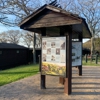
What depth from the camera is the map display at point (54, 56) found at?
514cm

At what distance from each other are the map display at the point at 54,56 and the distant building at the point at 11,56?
13.1 m

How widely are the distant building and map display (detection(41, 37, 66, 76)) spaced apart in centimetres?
1313

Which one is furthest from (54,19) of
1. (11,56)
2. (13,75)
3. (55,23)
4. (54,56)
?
(11,56)

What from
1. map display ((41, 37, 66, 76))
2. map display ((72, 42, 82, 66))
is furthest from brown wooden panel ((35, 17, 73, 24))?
map display ((72, 42, 82, 66))

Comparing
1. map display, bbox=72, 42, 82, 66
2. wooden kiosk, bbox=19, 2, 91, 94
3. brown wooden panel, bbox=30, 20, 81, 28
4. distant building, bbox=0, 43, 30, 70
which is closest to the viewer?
brown wooden panel, bbox=30, 20, 81, 28

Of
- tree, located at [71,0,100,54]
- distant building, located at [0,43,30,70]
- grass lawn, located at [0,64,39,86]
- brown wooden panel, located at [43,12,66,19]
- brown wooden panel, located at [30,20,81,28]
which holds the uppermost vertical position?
tree, located at [71,0,100,54]

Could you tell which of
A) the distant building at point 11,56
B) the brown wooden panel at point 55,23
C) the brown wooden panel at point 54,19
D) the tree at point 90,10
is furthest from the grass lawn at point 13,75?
the tree at point 90,10

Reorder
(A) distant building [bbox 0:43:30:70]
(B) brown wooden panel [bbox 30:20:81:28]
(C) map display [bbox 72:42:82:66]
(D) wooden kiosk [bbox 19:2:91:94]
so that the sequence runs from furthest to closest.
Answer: (A) distant building [bbox 0:43:30:70], (C) map display [bbox 72:42:82:66], (D) wooden kiosk [bbox 19:2:91:94], (B) brown wooden panel [bbox 30:20:81:28]

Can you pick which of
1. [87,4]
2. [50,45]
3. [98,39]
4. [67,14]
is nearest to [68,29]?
[67,14]

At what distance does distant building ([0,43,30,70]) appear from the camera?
18.2 m

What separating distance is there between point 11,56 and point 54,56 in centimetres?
1503

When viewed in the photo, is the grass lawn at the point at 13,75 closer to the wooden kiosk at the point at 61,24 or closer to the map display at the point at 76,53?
the wooden kiosk at the point at 61,24

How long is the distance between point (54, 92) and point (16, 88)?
4.87ft

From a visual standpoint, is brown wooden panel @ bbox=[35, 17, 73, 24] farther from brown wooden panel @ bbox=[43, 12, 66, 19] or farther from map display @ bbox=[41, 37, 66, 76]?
map display @ bbox=[41, 37, 66, 76]
